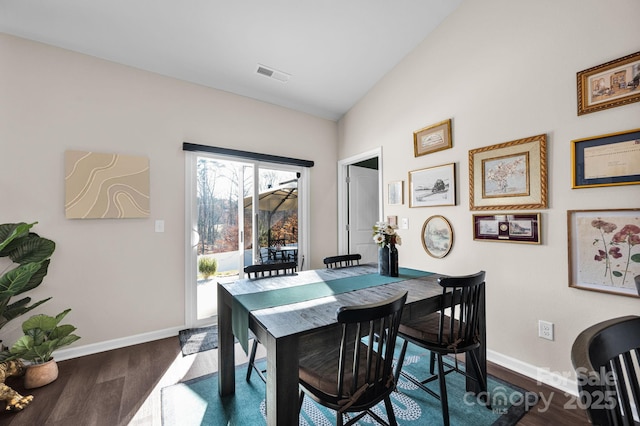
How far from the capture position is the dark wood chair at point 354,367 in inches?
46.9

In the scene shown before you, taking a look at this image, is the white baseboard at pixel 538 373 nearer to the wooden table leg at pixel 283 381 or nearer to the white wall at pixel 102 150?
the wooden table leg at pixel 283 381

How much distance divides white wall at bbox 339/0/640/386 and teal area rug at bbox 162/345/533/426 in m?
0.55

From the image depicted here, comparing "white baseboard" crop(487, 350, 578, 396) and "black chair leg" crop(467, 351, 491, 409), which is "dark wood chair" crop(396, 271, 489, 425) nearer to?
"black chair leg" crop(467, 351, 491, 409)

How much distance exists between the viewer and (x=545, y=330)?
2068mm

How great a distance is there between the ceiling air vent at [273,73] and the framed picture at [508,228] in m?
2.62

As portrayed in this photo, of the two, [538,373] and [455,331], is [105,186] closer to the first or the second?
[455,331]

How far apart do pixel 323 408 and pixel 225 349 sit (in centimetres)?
80

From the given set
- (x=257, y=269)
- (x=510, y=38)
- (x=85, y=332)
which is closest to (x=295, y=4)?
(x=510, y=38)

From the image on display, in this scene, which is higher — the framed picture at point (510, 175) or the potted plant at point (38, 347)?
the framed picture at point (510, 175)

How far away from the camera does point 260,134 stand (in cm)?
359

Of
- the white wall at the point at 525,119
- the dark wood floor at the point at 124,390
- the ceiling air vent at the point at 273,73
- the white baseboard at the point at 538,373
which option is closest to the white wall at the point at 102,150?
the dark wood floor at the point at 124,390

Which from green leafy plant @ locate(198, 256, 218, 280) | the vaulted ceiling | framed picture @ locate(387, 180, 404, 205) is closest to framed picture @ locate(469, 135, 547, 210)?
framed picture @ locate(387, 180, 404, 205)

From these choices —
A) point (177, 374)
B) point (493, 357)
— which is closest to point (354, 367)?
point (177, 374)

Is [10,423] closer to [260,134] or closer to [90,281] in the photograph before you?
[90,281]
